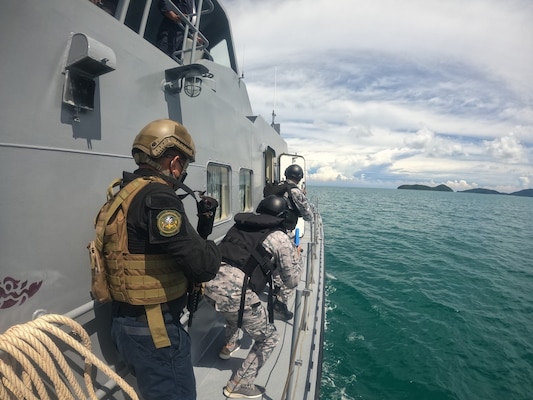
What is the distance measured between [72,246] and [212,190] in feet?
8.80

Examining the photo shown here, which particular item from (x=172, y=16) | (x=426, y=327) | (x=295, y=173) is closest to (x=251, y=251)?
(x=172, y=16)

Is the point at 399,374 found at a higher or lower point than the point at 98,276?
lower

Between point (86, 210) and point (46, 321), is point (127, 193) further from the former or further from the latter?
point (46, 321)

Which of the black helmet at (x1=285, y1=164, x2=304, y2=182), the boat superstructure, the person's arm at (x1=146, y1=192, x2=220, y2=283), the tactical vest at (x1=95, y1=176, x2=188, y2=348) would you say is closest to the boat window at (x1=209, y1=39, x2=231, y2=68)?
the black helmet at (x1=285, y1=164, x2=304, y2=182)

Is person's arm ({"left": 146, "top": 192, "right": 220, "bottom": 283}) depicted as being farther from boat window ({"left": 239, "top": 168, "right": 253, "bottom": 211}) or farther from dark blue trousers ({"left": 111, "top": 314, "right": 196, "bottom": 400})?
boat window ({"left": 239, "top": 168, "right": 253, "bottom": 211})

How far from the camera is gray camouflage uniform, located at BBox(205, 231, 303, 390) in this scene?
110 inches

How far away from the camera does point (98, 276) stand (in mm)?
1877

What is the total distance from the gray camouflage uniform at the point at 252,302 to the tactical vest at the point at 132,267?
0.96 m

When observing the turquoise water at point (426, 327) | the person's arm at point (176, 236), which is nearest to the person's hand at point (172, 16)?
the person's arm at point (176, 236)

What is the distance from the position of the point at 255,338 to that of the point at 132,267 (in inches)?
65.8

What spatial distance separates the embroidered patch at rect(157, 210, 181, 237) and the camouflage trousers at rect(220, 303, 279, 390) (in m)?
1.50

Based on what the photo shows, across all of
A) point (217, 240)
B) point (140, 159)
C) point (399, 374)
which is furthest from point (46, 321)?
point (399, 374)

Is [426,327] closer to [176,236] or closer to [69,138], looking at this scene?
[176,236]

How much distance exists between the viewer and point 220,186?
5039 mm
